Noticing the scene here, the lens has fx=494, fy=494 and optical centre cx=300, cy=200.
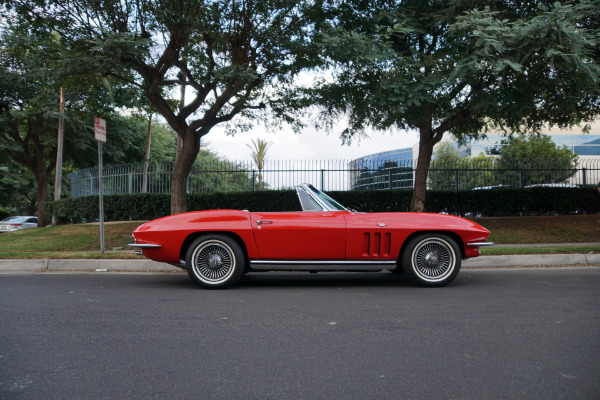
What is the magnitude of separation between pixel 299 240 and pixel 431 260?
1.75 meters

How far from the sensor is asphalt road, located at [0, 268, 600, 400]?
2.96 meters

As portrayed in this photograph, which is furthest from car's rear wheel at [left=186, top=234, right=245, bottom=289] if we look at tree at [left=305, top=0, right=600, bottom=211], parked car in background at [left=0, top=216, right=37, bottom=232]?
parked car in background at [left=0, top=216, right=37, bottom=232]

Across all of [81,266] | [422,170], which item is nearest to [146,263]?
[81,266]

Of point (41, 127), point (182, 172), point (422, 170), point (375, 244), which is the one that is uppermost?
point (41, 127)

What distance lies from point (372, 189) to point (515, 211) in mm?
4769

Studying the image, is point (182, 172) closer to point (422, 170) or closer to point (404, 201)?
point (422, 170)

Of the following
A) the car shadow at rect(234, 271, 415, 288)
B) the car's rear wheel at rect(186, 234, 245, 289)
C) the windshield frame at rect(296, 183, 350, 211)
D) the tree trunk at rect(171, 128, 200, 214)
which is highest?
the tree trunk at rect(171, 128, 200, 214)

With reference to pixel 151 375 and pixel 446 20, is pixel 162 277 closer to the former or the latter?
pixel 151 375

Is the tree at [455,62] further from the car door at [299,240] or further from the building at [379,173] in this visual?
the car door at [299,240]

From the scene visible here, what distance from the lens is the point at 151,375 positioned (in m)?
3.15

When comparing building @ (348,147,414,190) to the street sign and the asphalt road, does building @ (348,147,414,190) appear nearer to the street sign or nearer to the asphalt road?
the street sign

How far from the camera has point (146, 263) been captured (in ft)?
27.5

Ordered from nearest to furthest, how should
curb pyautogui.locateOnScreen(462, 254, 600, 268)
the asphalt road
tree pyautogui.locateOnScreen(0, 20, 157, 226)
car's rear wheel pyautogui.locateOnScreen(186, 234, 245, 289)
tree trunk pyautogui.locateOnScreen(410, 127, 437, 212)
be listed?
1. the asphalt road
2. car's rear wheel pyautogui.locateOnScreen(186, 234, 245, 289)
3. curb pyautogui.locateOnScreen(462, 254, 600, 268)
4. tree trunk pyautogui.locateOnScreen(410, 127, 437, 212)
5. tree pyautogui.locateOnScreen(0, 20, 157, 226)

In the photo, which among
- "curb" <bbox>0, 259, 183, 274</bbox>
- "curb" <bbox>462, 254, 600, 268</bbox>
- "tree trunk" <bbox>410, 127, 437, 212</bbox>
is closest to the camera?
"curb" <bbox>0, 259, 183, 274</bbox>
